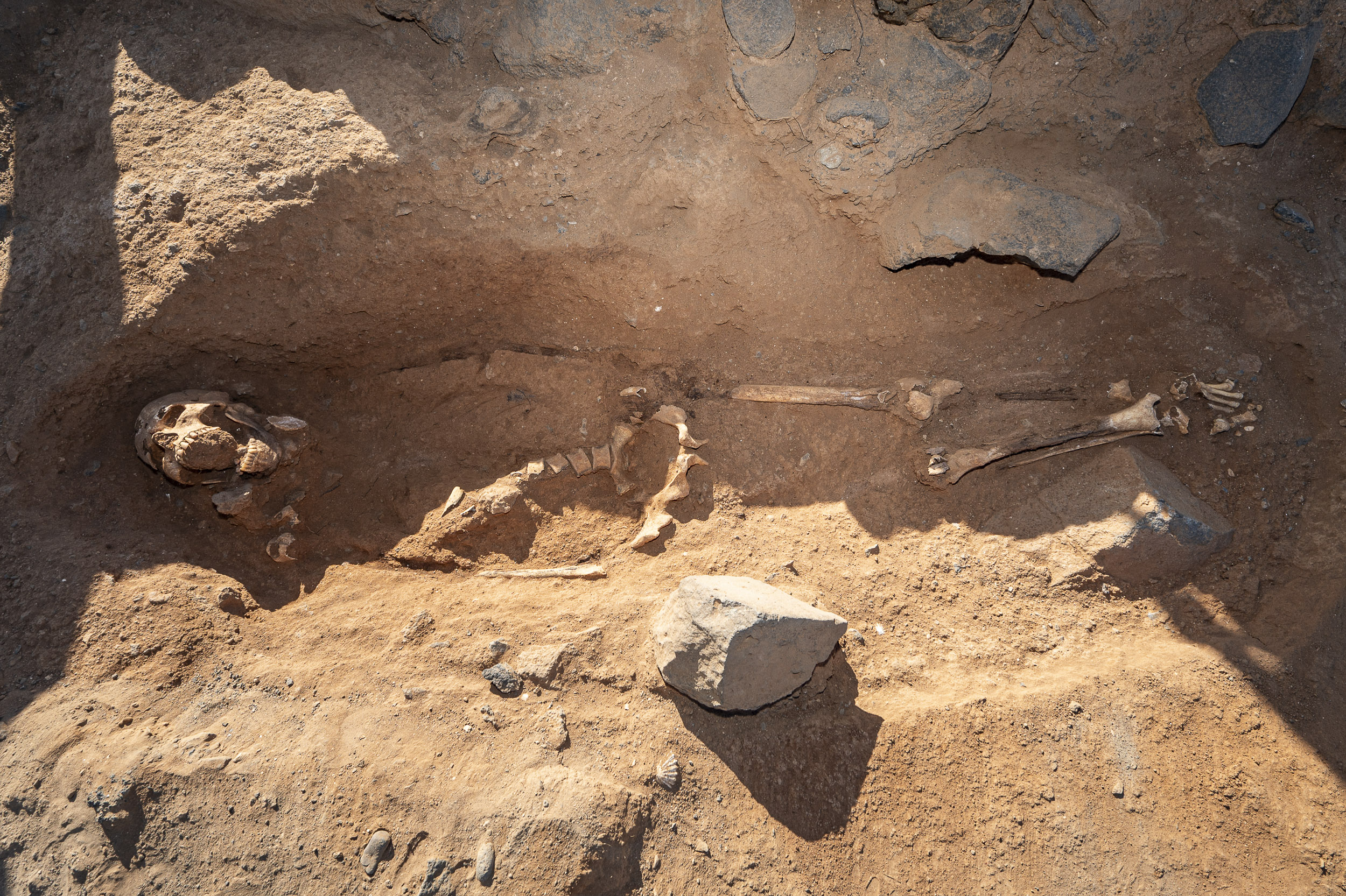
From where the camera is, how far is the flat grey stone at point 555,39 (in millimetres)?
3303

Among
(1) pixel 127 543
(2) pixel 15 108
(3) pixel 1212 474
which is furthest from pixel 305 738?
(3) pixel 1212 474

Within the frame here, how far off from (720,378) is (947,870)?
2605 mm

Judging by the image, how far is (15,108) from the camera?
3449 mm

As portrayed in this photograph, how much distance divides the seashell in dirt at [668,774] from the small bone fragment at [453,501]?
1745 millimetres

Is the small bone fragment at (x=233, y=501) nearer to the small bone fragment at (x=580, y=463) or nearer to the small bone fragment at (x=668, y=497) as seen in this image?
the small bone fragment at (x=580, y=463)

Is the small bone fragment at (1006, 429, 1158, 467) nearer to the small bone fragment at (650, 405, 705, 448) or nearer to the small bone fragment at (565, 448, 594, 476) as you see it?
the small bone fragment at (650, 405, 705, 448)

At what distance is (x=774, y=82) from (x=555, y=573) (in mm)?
2840

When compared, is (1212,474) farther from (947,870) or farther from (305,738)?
(305,738)

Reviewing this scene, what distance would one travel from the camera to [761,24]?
11.0 ft

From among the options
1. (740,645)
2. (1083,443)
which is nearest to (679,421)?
(740,645)

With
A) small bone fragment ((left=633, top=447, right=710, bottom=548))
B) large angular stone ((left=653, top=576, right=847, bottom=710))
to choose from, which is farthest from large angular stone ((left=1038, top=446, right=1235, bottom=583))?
small bone fragment ((left=633, top=447, right=710, bottom=548))

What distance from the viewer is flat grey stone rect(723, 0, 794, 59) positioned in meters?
3.34

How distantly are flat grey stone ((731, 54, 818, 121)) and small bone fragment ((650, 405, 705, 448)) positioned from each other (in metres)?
1.66

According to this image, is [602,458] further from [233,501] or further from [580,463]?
[233,501]
